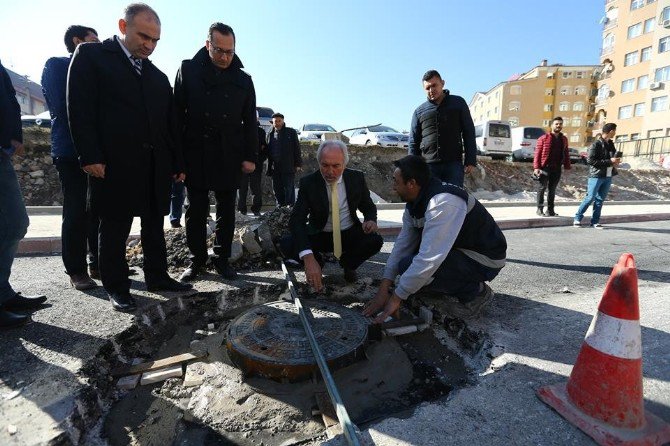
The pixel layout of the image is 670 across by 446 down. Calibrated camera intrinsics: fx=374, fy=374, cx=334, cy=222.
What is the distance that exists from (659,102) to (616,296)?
41.6 meters

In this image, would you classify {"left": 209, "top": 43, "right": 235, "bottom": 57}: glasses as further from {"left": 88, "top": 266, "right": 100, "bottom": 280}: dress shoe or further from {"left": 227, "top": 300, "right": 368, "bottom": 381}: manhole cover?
{"left": 88, "top": 266, "right": 100, "bottom": 280}: dress shoe

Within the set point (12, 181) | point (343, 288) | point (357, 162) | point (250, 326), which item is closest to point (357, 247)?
point (343, 288)

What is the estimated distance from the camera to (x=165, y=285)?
2.96 meters

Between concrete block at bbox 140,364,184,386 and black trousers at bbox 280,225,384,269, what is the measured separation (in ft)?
4.18

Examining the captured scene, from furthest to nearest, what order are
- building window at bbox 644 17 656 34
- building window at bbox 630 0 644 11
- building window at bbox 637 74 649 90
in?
building window at bbox 630 0 644 11
building window at bbox 637 74 649 90
building window at bbox 644 17 656 34

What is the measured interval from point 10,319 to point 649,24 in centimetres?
4759

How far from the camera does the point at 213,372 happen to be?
2.05m

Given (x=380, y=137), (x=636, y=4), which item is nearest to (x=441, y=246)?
(x=380, y=137)

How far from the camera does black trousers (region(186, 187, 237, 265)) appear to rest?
3113 millimetres

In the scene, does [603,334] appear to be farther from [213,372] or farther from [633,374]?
[213,372]

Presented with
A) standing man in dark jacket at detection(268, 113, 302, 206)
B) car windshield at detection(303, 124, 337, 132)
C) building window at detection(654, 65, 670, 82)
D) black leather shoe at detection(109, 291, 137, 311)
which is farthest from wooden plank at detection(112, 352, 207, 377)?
building window at detection(654, 65, 670, 82)

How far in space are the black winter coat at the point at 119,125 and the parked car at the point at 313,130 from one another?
15.1 m

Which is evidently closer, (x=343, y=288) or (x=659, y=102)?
(x=343, y=288)

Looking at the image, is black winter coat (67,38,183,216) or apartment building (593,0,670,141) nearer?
black winter coat (67,38,183,216)
